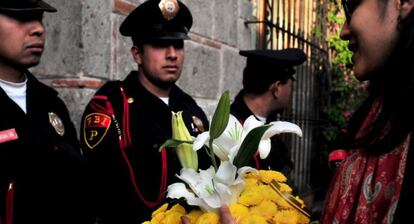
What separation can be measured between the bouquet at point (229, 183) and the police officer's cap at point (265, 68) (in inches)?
102

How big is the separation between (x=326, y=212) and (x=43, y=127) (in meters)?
1.50

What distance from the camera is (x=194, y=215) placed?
173cm

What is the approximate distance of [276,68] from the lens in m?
4.48

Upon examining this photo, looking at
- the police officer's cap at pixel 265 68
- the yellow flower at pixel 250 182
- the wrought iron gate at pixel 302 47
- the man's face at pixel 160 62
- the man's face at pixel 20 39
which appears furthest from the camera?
the wrought iron gate at pixel 302 47

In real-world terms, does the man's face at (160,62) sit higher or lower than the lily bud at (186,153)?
higher

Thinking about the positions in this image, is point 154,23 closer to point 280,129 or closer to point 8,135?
point 8,135

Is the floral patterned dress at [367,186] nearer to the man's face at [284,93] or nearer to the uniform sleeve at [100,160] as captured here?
the uniform sleeve at [100,160]

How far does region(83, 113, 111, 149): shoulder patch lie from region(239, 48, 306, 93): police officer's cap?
4.90 ft

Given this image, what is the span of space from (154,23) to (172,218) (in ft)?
6.22

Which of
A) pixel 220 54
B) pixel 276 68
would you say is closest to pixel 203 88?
pixel 220 54

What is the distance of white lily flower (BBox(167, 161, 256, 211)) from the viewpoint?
168cm

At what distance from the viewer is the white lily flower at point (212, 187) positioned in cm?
168

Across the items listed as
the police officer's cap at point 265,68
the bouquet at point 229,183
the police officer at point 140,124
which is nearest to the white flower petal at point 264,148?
the bouquet at point 229,183

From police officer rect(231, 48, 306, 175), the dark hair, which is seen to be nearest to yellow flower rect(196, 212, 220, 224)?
the dark hair
